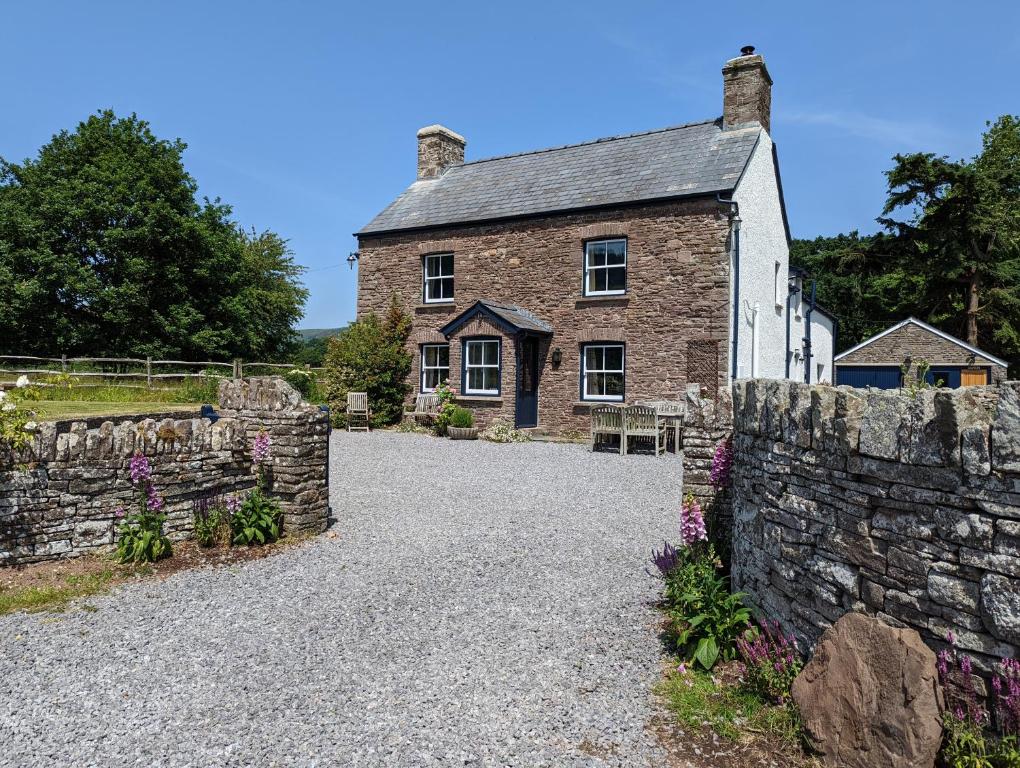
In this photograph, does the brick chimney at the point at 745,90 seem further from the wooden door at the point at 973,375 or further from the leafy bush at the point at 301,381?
the leafy bush at the point at 301,381

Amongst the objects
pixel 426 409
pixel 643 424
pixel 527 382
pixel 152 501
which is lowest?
pixel 152 501

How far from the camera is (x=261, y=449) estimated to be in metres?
7.28

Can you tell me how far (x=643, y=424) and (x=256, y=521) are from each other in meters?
9.83

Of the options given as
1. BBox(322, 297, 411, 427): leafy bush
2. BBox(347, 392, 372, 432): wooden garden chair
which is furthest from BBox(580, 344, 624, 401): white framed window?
BBox(347, 392, 372, 432): wooden garden chair

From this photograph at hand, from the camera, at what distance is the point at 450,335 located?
1916cm

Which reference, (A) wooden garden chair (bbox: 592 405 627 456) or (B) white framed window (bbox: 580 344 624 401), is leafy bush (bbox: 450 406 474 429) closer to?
(B) white framed window (bbox: 580 344 624 401)

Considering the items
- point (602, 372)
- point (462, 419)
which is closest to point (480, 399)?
point (462, 419)

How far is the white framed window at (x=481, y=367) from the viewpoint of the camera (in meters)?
18.7

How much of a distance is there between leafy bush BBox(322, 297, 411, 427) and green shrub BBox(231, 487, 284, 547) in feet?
41.7

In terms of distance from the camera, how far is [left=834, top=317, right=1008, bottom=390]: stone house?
24.5 m

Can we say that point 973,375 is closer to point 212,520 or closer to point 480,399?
point 480,399

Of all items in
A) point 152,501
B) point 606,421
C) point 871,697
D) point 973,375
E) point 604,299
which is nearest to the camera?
point 871,697

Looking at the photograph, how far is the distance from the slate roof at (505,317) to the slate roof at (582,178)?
282cm

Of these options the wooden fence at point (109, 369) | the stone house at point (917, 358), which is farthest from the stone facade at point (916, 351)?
the wooden fence at point (109, 369)
